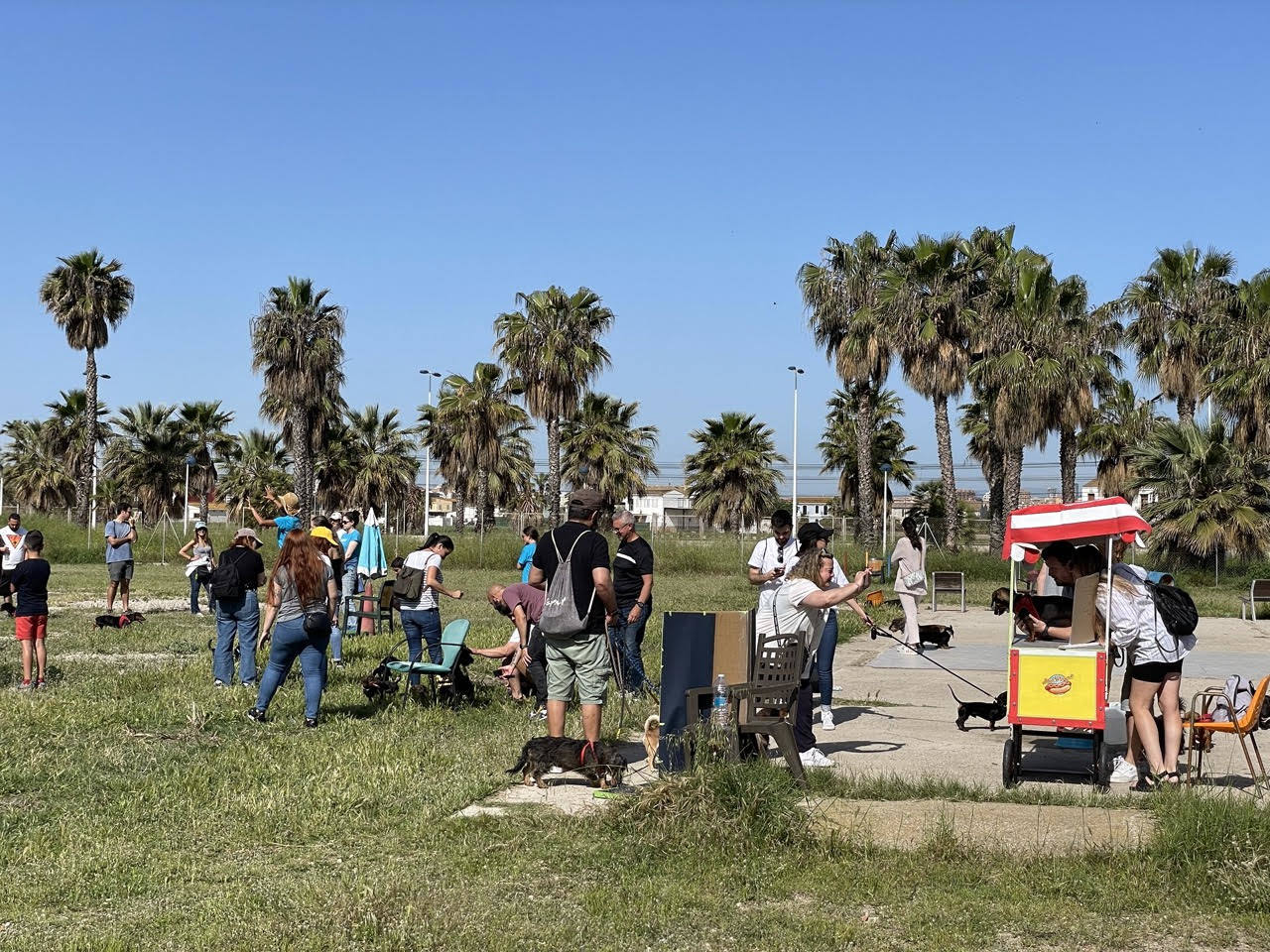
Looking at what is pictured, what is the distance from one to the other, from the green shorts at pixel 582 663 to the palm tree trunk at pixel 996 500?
20.6m

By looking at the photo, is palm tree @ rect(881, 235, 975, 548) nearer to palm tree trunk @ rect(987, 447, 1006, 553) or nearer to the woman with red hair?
palm tree trunk @ rect(987, 447, 1006, 553)

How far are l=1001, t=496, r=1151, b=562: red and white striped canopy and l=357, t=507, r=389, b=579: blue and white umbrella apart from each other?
10579 millimetres

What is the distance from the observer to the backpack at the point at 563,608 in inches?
324

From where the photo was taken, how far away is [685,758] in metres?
7.41

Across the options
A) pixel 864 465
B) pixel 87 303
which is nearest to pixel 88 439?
pixel 87 303

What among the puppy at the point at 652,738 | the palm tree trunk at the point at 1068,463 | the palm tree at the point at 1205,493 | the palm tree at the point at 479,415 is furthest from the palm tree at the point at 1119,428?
the puppy at the point at 652,738

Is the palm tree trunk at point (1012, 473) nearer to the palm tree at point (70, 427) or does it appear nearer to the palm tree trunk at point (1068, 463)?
the palm tree trunk at point (1068, 463)

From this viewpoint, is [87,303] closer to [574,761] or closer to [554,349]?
[554,349]

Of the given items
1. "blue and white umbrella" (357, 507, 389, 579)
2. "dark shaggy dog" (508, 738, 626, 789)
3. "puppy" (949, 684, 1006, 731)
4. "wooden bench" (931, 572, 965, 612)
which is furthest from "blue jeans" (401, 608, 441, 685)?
"wooden bench" (931, 572, 965, 612)

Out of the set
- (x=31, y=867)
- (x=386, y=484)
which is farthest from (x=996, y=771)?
(x=386, y=484)

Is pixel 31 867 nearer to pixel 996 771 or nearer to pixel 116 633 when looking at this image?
pixel 996 771

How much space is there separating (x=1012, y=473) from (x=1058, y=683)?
3413 cm

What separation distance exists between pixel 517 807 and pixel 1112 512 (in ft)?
13.4

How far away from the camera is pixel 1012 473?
41.1m
